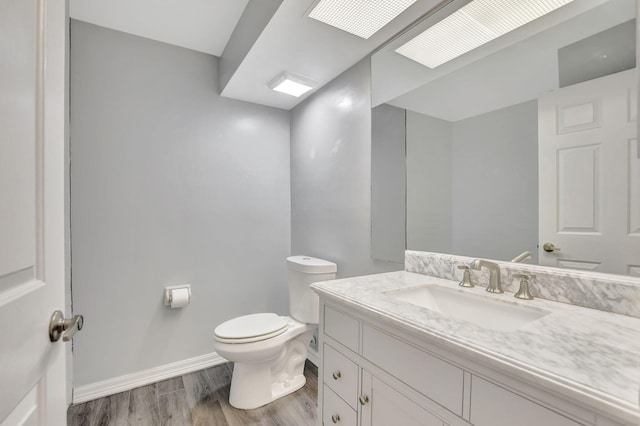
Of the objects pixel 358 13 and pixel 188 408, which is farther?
pixel 188 408

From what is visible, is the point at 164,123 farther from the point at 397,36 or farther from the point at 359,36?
the point at 397,36

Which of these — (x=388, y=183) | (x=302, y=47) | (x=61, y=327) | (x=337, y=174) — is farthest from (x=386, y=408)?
(x=302, y=47)

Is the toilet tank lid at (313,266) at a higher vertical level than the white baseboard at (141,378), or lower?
higher

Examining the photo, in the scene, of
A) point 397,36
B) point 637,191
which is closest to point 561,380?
point 637,191

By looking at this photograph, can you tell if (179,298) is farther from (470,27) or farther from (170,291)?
(470,27)

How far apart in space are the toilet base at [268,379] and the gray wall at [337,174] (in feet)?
2.24

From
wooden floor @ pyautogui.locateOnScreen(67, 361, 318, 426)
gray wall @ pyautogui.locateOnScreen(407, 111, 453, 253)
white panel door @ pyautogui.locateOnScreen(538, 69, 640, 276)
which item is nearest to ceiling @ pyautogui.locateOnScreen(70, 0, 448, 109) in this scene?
gray wall @ pyautogui.locateOnScreen(407, 111, 453, 253)

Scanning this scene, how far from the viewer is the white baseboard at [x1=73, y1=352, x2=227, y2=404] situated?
187 centimetres

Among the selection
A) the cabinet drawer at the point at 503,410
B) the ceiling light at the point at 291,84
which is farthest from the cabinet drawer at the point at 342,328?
the ceiling light at the point at 291,84

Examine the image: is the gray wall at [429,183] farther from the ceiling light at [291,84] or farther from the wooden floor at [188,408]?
the wooden floor at [188,408]

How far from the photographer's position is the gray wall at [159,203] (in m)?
1.91

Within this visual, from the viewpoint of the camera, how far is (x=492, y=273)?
1132 millimetres

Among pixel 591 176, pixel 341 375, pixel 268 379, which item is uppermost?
pixel 591 176

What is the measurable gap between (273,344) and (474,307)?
1191mm
